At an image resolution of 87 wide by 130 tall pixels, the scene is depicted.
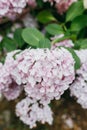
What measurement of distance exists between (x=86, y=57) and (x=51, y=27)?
321 millimetres

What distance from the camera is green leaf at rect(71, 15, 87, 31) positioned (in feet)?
6.00

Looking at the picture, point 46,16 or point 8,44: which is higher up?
point 46,16

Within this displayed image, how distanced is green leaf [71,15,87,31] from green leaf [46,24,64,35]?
6 cm

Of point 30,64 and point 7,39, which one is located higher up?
point 7,39

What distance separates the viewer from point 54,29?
1.81 m

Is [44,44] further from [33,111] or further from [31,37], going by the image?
[33,111]

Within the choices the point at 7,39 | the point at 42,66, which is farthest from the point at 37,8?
the point at 42,66

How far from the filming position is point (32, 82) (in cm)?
141

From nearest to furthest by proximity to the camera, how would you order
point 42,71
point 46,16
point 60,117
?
point 42,71 → point 46,16 → point 60,117

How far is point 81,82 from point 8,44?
46cm

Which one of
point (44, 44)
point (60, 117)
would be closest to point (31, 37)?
point (44, 44)

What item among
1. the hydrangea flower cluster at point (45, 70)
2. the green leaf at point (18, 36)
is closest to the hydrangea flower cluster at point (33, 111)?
the hydrangea flower cluster at point (45, 70)

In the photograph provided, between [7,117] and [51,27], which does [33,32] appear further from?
[7,117]

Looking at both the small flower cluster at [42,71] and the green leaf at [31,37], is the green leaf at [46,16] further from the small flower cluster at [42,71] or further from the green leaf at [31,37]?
the small flower cluster at [42,71]
